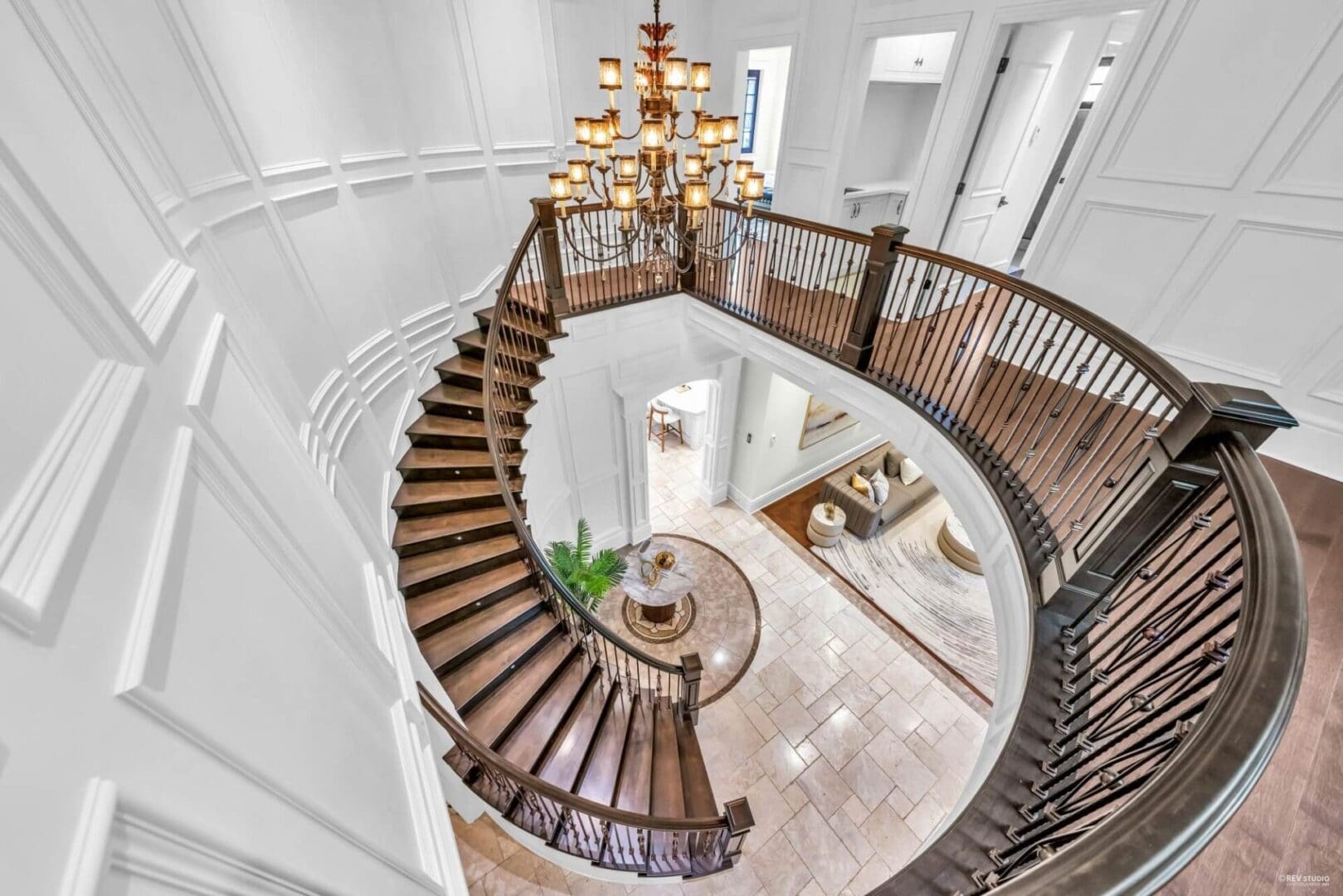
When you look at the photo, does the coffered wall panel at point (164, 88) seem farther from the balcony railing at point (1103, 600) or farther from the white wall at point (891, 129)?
the white wall at point (891, 129)

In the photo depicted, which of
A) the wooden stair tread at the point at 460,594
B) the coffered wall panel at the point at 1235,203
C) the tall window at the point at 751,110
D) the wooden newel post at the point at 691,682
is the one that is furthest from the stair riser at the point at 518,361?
the tall window at the point at 751,110

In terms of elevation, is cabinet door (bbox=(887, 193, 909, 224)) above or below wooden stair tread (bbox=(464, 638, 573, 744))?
above

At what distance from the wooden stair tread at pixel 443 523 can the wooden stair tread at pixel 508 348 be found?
1.34 m

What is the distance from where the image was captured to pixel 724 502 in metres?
7.36

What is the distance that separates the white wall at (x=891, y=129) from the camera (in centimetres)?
623

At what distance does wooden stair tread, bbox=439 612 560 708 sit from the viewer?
3.19 metres

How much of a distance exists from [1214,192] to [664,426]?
6709 millimetres

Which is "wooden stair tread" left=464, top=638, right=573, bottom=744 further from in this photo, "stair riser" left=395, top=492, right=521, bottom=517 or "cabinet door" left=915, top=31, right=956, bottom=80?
"cabinet door" left=915, top=31, right=956, bottom=80

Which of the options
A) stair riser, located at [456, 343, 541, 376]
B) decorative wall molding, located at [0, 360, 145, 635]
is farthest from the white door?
decorative wall molding, located at [0, 360, 145, 635]

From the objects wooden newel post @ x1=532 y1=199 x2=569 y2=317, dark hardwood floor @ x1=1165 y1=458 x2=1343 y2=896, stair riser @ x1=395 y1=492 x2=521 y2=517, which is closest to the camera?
dark hardwood floor @ x1=1165 y1=458 x2=1343 y2=896

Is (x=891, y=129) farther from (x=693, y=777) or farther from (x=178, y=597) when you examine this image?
(x=178, y=597)

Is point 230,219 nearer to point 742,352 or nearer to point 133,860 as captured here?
point 133,860

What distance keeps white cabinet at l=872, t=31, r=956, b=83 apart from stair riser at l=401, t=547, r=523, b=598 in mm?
6059

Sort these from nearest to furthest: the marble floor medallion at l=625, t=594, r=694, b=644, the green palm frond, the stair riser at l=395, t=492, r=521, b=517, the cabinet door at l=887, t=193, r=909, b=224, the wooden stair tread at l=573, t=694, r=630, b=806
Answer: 1. the wooden stair tread at l=573, t=694, r=630, b=806
2. the stair riser at l=395, t=492, r=521, b=517
3. the green palm frond
4. the marble floor medallion at l=625, t=594, r=694, b=644
5. the cabinet door at l=887, t=193, r=909, b=224
